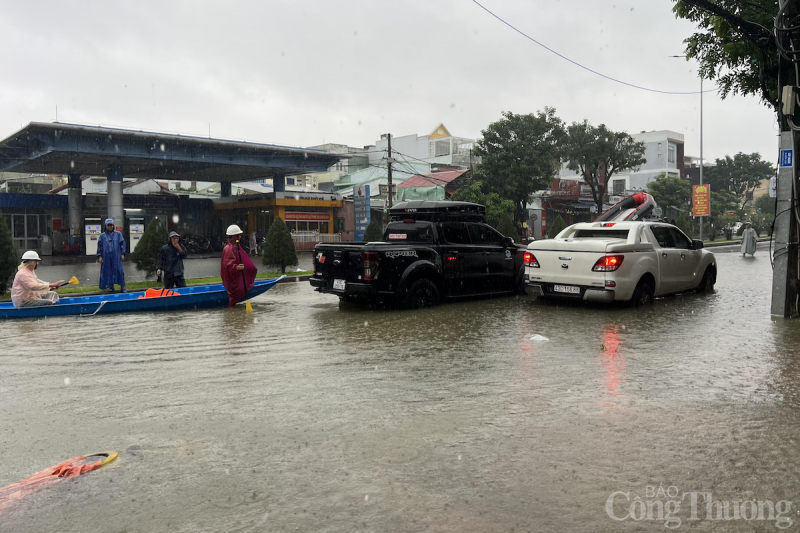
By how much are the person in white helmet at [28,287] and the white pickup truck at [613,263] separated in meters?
8.59

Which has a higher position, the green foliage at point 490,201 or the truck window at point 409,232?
the green foliage at point 490,201

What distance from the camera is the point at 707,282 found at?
47.5 feet

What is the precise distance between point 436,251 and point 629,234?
352 cm

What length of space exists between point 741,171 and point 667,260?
246 ft

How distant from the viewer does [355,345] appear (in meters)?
8.64

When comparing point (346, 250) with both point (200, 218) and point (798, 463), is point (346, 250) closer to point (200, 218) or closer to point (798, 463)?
point (798, 463)

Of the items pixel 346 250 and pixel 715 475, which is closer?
pixel 715 475

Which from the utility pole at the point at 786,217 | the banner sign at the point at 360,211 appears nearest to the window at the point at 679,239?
the utility pole at the point at 786,217

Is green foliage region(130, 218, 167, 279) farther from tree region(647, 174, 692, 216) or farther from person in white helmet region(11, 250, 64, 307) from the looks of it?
tree region(647, 174, 692, 216)

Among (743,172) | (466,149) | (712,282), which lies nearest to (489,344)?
(712,282)

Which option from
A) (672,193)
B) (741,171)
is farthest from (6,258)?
(741,171)

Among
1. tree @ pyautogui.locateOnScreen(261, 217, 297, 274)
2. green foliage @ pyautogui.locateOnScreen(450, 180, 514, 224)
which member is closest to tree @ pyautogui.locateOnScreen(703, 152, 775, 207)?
green foliage @ pyautogui.locateOnScreen(450, 180, 514, 224)

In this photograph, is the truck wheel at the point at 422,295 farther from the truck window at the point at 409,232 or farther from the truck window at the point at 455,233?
the truck window at the point at 455,233

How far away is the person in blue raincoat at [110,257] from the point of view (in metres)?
14.9
